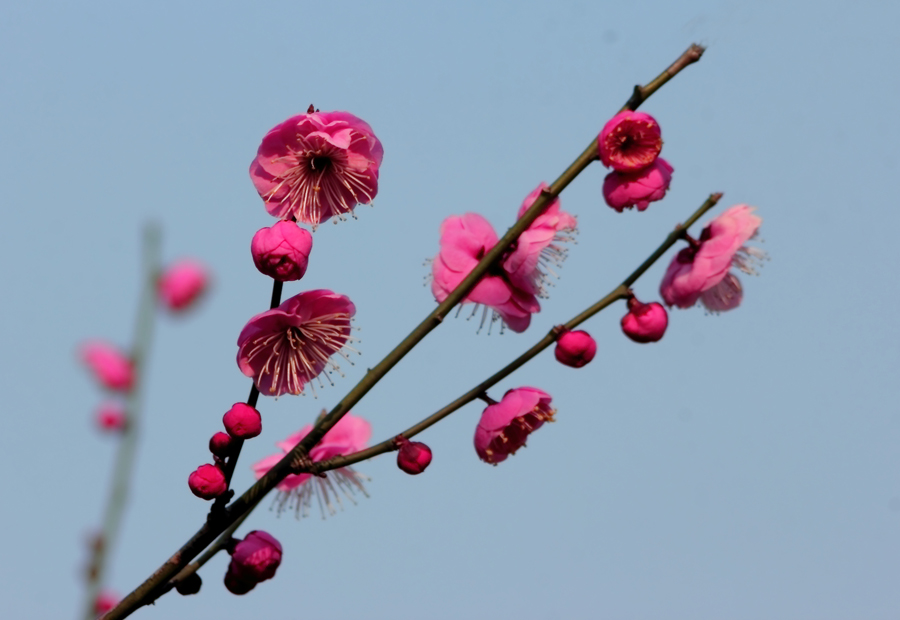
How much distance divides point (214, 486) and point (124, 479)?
1.58m

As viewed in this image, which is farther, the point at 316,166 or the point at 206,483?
the point at 316,166

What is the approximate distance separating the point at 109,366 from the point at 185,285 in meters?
0.93

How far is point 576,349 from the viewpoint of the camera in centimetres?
169

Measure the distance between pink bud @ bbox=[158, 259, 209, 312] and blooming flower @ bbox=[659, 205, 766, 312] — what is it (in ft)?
10.3

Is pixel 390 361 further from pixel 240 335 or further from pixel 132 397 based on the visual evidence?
pixel 132 397

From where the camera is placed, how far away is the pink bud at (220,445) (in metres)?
1.59

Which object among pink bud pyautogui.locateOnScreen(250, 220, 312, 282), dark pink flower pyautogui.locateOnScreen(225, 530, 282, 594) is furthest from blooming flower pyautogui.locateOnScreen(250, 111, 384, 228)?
dark pink flower pyautogui.locateOnScreen(225, 530, 282, 594)

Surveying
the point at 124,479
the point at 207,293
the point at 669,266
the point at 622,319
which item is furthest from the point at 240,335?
the point at 207,293

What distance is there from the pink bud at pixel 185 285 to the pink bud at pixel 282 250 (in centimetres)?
315

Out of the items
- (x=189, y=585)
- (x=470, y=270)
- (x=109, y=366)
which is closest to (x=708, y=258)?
(x=470, y=270)

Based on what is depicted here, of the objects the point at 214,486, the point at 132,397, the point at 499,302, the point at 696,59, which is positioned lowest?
the point at 214,486

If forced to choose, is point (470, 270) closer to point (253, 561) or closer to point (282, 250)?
point (282, 250)

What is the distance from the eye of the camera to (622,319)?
1.80 meters

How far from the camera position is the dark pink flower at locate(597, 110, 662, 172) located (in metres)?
1.66
